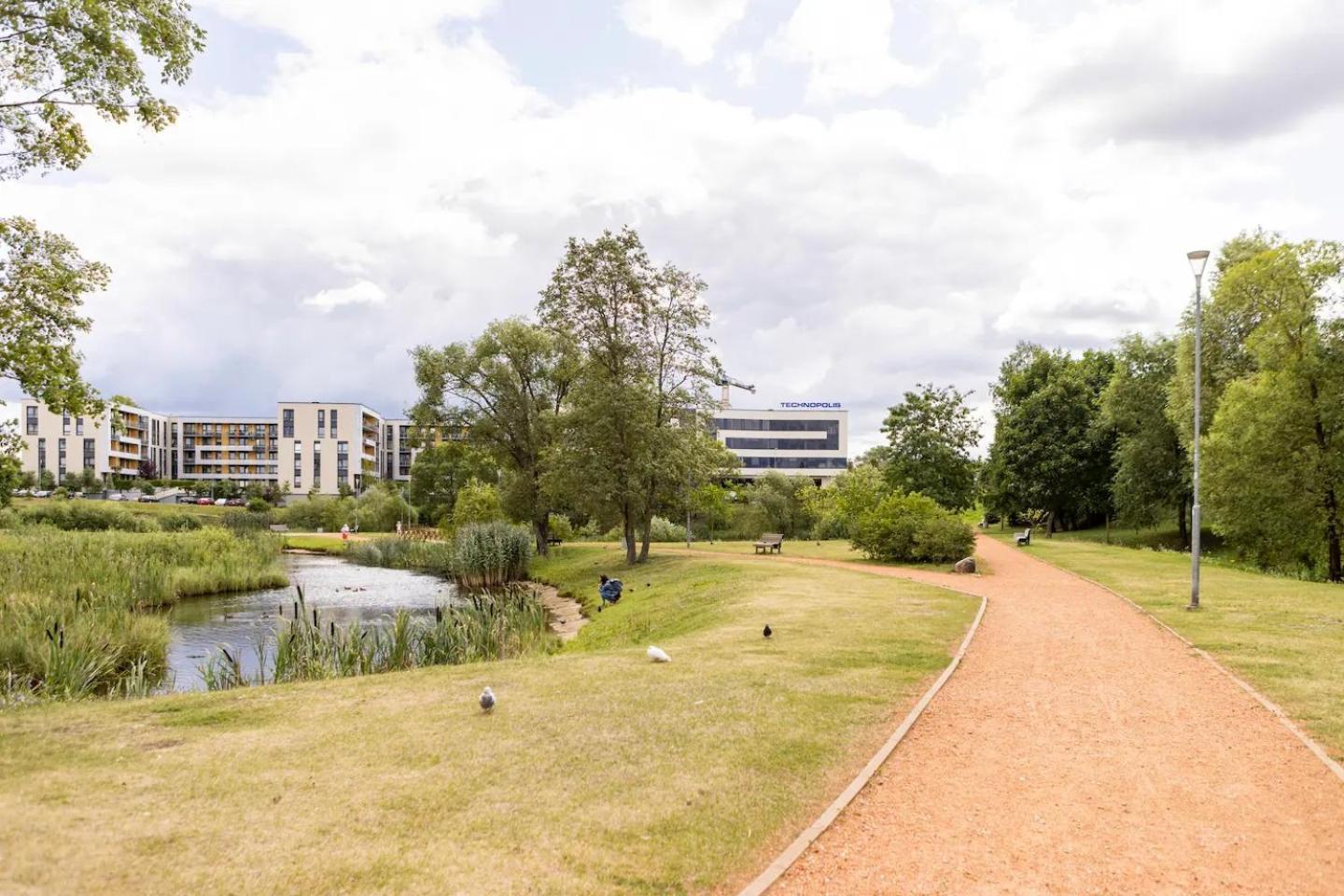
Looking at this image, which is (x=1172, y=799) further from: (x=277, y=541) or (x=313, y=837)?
(x=277, y=541)

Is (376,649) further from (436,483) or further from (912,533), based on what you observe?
(436,483)

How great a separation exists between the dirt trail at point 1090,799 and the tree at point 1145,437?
117 ft

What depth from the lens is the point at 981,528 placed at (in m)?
61.0

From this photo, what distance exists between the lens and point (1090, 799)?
6652mm

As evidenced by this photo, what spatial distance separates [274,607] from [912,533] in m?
21.6

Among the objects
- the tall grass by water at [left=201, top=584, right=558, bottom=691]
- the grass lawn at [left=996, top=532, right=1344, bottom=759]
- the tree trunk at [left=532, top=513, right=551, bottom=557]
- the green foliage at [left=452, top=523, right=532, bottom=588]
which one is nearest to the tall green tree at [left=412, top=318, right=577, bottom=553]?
the tree trunk at [left=532, top=513, right=551, bottom=557]

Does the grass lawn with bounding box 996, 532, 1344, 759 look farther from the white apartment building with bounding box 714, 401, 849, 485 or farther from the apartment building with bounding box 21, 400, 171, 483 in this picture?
the apartment building with bounding box 21, 400, 171, 483

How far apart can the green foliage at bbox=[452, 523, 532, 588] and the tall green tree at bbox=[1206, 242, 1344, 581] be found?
27051mm

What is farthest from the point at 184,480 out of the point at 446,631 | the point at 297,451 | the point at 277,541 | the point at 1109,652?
the point at 1109,652

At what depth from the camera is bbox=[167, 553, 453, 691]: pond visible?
17328mm

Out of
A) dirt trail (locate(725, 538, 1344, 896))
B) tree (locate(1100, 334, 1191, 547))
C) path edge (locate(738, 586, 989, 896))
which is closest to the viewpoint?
path edge (locate(738, 586, 989, 896))

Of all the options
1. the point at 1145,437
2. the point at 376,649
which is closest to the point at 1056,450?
the point at 1145,437

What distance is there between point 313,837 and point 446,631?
9.49m

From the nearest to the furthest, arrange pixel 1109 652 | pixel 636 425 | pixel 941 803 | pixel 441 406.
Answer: pixel 941 803
pixel 1109 652
pixel 636 425
pixel 441 406
